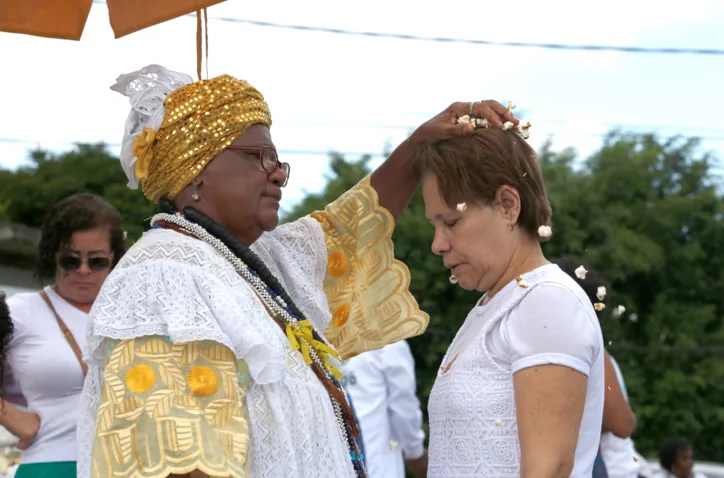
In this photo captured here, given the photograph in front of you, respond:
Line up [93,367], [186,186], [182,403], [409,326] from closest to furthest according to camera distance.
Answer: [182,403] → [93,367] → [186,186] → [409,326]

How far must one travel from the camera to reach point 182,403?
290 centimetres

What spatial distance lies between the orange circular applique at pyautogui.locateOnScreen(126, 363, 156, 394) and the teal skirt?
1.70 metres

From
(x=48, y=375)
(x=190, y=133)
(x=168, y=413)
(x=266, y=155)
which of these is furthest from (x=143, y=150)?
(x=48, y=375)

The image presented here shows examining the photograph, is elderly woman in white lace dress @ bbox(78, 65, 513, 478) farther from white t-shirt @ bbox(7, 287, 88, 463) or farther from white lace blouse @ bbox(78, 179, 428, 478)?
white t-shirt @ bbox(7, 287, 88, 463)

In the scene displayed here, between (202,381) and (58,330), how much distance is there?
182cm

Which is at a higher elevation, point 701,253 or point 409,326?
point 409,326

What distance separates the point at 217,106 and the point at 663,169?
13009 mm

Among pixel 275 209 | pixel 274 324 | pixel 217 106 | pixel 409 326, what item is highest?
pixel 217 106

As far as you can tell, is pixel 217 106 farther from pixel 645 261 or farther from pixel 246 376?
pixel 645 261

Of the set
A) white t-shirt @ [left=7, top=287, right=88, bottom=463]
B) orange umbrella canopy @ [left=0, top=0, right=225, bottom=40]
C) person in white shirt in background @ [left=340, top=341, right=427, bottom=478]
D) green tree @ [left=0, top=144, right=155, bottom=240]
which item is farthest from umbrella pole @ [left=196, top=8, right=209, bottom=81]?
green tree @ [left=0, top=144, right=155, bottom=240]

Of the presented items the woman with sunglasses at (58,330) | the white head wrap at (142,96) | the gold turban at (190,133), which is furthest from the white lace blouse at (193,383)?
the woman with sunglasses at (58,330)

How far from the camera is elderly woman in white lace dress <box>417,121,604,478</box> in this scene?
110 inches

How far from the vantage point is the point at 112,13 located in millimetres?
3652

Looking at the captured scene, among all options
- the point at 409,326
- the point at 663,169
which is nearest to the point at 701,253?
the point at 663,169
